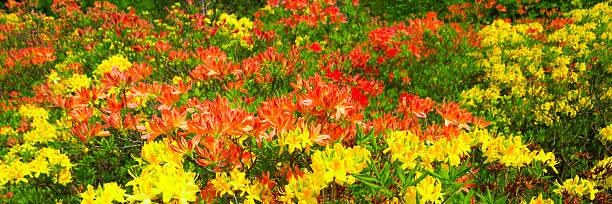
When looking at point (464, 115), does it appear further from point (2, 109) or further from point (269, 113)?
point (2, 109)

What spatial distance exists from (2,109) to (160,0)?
730cm

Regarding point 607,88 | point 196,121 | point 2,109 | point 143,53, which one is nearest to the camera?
point 196,121

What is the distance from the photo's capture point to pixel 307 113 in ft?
6.10

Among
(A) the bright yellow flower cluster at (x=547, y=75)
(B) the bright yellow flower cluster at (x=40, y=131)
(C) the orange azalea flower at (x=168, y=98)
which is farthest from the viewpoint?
(A) the bright yellow flower cluster at (x=547, y=75)

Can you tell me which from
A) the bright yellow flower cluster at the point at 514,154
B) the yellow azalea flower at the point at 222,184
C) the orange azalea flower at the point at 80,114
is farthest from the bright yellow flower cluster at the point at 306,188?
the orange azalea flower at the point at 80,114

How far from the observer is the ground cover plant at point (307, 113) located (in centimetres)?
153

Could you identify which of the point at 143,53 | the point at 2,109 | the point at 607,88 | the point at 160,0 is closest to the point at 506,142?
the point at 607,88

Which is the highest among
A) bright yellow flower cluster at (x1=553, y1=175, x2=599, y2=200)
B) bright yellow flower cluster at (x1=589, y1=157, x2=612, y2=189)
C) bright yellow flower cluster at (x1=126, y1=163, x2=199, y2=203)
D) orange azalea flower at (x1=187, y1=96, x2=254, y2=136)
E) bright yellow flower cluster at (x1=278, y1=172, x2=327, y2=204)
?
orange azalea flower at (x1=187, y1=96, x2=254, y2=136)

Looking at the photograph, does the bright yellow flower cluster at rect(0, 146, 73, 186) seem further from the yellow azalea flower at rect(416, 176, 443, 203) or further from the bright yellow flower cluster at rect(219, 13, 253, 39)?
the yellow azalea flower at rect(416, 176, 443, 203)

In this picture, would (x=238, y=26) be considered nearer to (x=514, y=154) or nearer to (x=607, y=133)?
(x=514, y=154)

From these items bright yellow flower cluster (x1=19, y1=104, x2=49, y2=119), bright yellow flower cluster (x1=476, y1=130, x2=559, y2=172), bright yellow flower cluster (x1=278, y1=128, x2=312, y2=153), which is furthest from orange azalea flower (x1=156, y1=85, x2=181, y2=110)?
bright yellow flower cluster (x1=19, y1=104, x2=49, y2=119)

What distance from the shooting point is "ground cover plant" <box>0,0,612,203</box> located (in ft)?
5.03

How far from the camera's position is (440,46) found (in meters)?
5.17

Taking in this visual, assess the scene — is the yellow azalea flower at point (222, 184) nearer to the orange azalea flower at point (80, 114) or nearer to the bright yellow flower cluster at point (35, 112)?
the orange azalea flower at point (80, 114)
